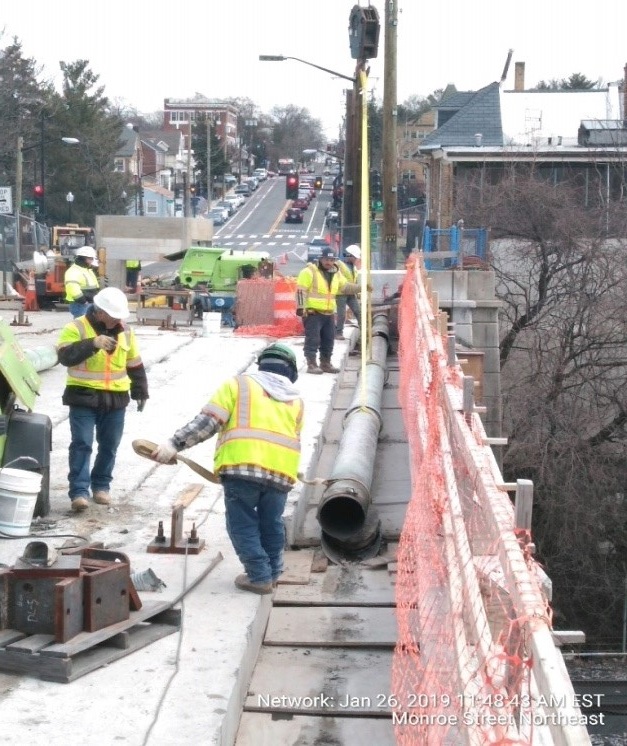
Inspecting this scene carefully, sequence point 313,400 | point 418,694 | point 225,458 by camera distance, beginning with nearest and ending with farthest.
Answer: point 418,694 → point 225,458 → point 313,400

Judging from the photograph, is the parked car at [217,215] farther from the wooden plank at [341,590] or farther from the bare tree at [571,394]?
the wooden plank at [341,590]

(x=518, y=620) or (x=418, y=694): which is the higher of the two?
(x=518, y=620)

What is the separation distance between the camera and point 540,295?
1133 inches

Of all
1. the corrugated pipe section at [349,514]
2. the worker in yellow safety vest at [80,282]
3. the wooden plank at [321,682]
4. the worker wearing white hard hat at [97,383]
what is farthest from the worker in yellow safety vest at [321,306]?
the wooden plank at [321,682]

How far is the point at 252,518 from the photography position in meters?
6.26

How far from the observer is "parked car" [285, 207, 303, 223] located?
10100cm

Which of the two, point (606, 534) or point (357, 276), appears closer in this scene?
point (357, 276)

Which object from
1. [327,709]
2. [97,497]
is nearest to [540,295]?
[97,497]

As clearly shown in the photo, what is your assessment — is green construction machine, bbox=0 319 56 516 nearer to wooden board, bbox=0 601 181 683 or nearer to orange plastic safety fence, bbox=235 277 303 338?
wooden board, bbox=0 601 181 683

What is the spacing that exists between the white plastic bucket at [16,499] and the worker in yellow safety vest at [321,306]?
7.08 m

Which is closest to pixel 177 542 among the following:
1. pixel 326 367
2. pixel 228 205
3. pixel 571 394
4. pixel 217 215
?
pixel 326 367

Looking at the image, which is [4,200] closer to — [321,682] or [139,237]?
[139,237]

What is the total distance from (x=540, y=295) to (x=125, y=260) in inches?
501

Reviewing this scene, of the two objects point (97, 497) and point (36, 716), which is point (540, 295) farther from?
point (36, 716)
